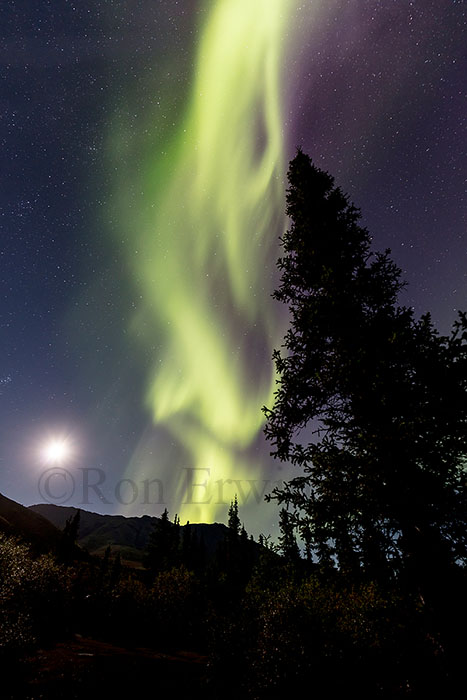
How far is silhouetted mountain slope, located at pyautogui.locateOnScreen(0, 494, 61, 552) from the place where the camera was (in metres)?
73.8

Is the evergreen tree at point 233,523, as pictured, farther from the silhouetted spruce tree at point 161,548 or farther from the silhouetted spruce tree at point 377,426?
the silhouetted spruce tree at point 377,426

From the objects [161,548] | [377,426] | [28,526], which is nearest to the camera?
[377,426]

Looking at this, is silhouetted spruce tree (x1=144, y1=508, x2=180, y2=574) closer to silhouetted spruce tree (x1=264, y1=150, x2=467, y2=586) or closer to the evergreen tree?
the evergreen tree

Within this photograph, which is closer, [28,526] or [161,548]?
[161,548]

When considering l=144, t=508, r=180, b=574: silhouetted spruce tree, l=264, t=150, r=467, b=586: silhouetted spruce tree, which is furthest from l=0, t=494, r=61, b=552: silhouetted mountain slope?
l=264, t=150, r=467, b=586: silhouetted spruce tree

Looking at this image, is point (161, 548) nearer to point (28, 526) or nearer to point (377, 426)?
point (28, 526)

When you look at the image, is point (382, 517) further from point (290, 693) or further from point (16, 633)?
point (16, 633)

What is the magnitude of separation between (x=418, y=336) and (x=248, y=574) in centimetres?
7151

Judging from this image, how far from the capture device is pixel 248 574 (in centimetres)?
6222

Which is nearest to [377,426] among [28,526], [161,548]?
[161,548]

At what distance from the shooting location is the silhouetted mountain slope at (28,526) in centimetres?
7375

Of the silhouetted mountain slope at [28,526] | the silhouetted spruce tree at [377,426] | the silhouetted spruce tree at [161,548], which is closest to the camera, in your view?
the silhouetted spruce tree at [377,426]

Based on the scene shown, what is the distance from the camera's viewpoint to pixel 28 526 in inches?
3290

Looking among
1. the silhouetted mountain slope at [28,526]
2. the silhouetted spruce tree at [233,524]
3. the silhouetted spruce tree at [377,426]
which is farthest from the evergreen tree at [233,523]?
the silhouetted spruce tree at [377,426]
